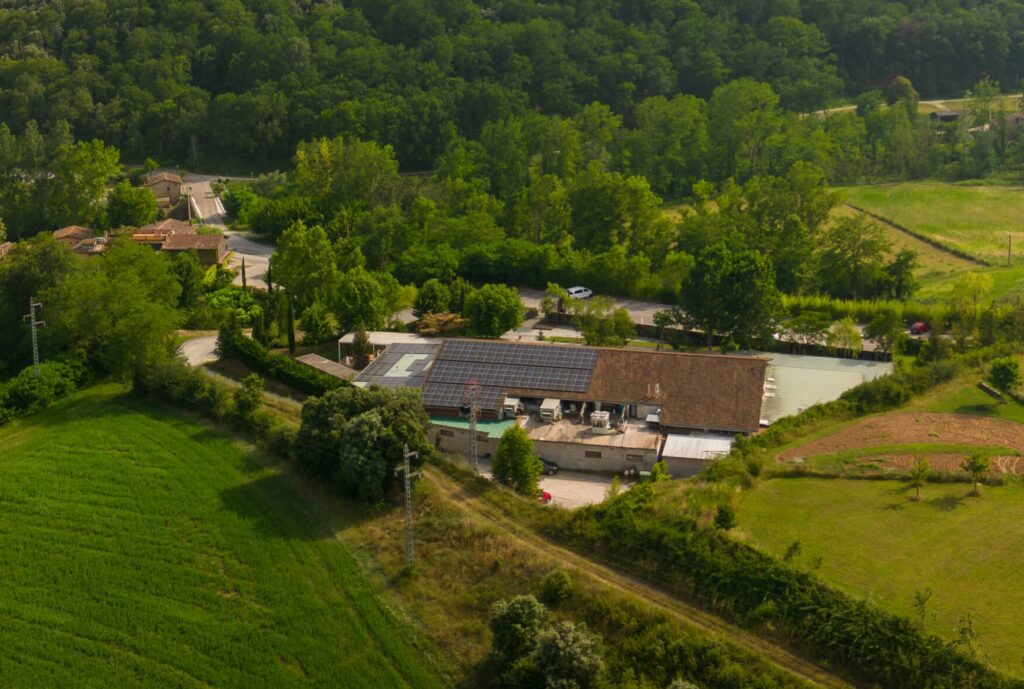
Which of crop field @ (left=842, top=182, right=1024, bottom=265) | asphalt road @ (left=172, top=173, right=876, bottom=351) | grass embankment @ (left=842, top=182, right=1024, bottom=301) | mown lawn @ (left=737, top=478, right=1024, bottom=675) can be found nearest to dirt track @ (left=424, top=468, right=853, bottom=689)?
mown lawn @ (left=737, top=478, right=1024, bottom=675)

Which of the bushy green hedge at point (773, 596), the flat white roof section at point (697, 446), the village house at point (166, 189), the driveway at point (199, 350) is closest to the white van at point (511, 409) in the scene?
the flat white roof section at point (697, 446)

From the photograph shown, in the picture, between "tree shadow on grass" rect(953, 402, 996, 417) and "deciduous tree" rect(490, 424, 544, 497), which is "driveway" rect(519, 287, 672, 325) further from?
"deciduous tree" rect(490, 424, 544, 497)

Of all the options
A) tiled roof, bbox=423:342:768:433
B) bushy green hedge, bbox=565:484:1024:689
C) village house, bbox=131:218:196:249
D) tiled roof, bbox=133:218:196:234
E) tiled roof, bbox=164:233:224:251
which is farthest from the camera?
tiled roof, bbox=133:218:196:234

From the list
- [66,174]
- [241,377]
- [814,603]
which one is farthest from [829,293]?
[66,174]

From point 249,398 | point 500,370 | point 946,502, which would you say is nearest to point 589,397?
point 500,370

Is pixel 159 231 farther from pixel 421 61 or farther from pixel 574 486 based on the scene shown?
pixel 574 486

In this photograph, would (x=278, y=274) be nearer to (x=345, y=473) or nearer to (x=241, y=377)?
(x=241, y=377)
